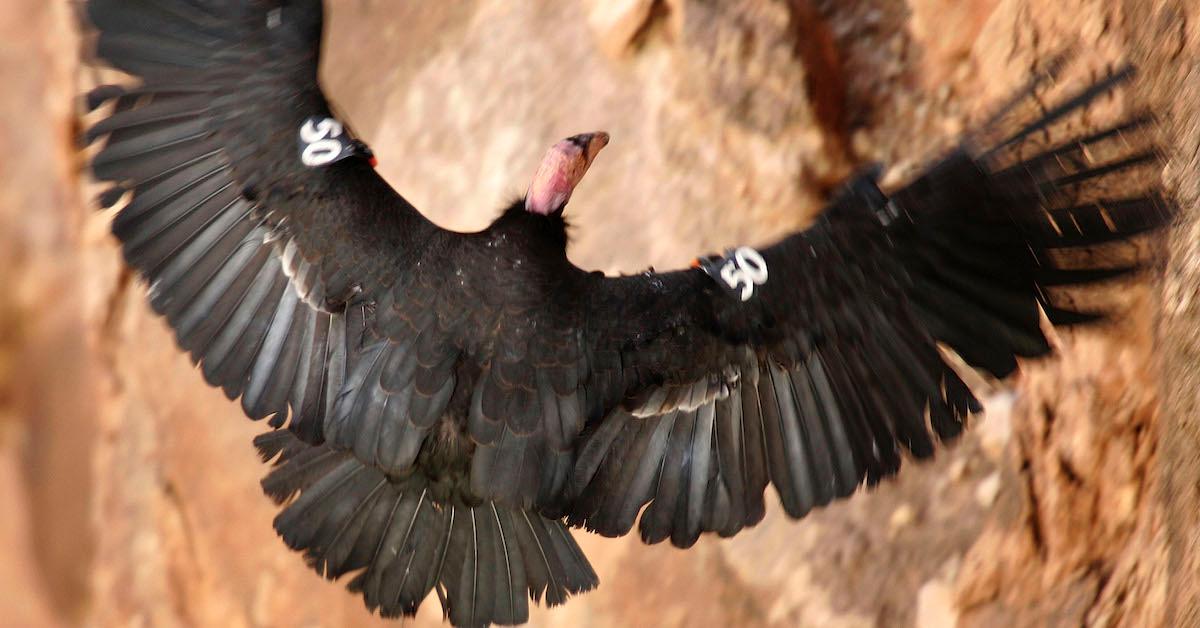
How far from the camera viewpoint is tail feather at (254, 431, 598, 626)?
2.53 m

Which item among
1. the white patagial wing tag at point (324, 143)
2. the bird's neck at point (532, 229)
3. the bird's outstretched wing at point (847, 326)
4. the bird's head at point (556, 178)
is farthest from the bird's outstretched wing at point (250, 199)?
the bird's outstretched wing at point (847, 326)

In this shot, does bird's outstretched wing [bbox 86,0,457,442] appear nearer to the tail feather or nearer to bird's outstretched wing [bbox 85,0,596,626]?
bird's outstretched wing [bbox 85,0,596,626]

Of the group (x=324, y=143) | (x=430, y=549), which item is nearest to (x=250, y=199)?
(x=324, y=143)

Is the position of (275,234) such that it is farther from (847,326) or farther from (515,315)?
(847,326)

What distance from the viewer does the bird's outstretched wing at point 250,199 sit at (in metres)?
2.25

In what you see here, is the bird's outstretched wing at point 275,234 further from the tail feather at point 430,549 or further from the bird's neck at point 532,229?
the tail feather at point 430,549

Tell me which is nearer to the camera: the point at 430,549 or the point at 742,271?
the point at 742,271

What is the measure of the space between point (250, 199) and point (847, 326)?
118 cm

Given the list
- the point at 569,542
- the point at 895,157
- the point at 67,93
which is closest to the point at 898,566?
Result: the point at 569,542

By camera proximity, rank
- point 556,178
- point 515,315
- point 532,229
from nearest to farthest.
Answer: point 515,315, point 532,229, point 556,178

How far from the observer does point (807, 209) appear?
3172mm

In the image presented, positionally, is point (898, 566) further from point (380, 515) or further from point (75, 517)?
point (75, 517)

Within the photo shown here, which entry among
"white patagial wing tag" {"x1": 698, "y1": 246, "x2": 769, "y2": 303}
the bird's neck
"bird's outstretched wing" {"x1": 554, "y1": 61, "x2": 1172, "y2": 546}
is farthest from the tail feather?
"white patagial wing tag" {"x1": 698, "y1": 246, "x2": 769, "y2": 303}

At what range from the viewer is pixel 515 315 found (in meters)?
2.22
